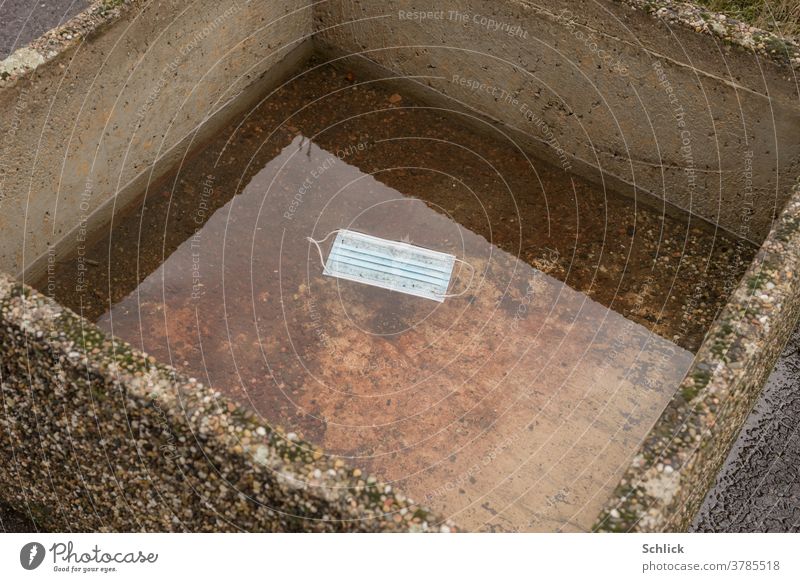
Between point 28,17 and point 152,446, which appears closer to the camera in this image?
point 152,446

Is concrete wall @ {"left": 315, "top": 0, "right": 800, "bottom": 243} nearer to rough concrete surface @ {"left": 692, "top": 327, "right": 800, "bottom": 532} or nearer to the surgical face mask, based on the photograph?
rough concrete surface @ {"left": 692, "top": 327, "right": 800, "bottom": 532}

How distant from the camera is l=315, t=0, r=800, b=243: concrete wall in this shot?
632 cm

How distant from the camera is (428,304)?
6.35m

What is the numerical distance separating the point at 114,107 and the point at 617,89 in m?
3.81

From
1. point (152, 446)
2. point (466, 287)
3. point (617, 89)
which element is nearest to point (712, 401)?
point (466, 287)

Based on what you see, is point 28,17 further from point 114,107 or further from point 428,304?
point 428,304

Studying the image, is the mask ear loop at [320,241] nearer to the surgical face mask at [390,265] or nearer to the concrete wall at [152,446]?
the surgical face mask at [390,265]

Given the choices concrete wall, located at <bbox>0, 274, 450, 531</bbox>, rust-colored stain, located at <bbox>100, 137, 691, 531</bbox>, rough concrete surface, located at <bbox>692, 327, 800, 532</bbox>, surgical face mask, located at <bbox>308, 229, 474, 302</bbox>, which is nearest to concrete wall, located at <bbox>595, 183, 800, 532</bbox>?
rough concrete surface, located at <bbox>692, 327, 800, 532</bbox>

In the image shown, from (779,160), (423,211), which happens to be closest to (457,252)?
(423,211)

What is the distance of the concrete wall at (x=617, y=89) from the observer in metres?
6.32

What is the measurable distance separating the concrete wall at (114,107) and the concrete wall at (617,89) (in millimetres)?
1162

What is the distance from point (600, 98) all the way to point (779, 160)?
1.43 m

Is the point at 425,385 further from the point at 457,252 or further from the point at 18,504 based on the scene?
the point at 18,504

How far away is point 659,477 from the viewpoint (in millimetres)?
4066
